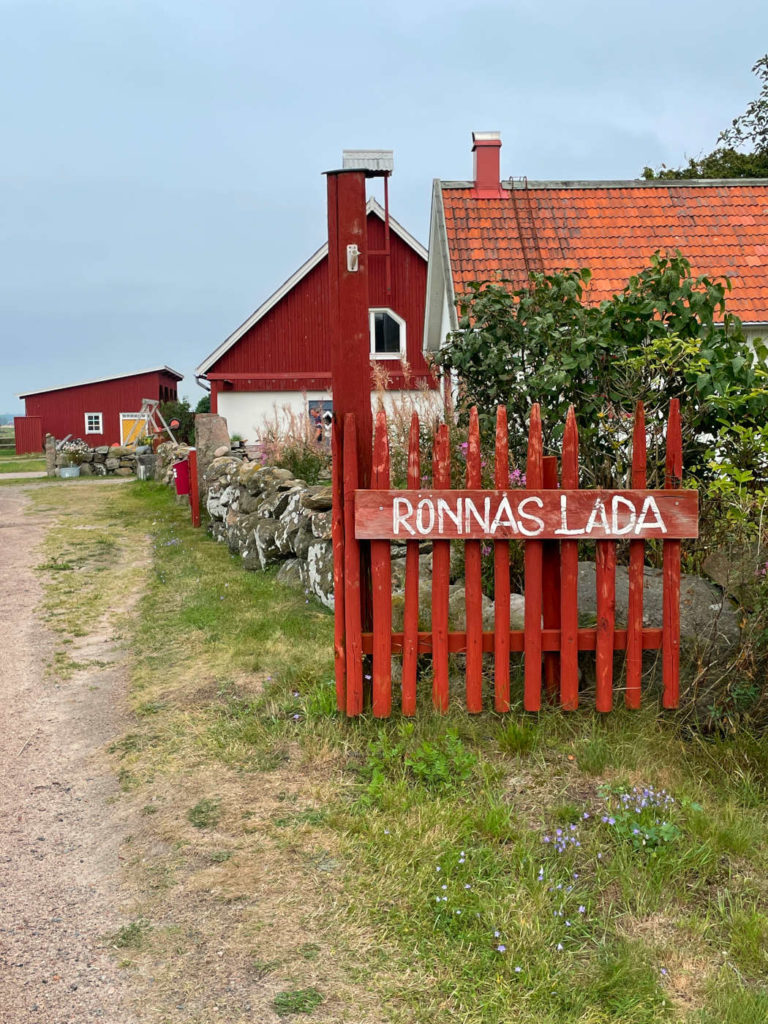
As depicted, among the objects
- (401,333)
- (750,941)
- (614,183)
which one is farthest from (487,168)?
(750,941)

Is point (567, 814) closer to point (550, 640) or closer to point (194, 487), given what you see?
point (550, 640)

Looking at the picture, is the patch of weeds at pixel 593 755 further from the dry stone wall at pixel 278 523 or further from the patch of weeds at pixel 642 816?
the dry stone wall at pixel 278 523

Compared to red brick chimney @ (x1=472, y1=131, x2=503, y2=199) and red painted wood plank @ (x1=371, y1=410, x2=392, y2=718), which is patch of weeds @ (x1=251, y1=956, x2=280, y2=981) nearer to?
red painted wood plank @ (x1=371, y1=410, x2=392, y2=718)

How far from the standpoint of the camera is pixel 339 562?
4.59 metres

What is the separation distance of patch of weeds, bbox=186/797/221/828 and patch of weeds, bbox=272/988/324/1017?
1.14 metres

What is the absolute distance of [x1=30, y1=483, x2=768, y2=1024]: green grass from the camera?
2.77m

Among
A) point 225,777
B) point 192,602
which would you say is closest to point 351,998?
point 225,777

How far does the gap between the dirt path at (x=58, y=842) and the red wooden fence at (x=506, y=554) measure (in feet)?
4.51

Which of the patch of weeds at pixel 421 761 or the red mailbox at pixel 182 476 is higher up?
the red mailbox at pixel 182 476

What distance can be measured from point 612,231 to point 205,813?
14.3m

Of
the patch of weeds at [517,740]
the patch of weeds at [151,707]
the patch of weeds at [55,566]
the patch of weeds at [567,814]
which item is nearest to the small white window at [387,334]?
the patch of weeds at [55,566]

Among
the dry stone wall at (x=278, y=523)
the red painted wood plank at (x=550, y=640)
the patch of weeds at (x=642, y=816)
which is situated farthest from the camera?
the dry stone wall at (x=278, y=523)

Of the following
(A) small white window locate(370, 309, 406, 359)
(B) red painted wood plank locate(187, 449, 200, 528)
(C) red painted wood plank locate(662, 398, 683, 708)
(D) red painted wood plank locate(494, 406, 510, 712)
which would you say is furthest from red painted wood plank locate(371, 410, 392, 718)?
(A) small white window locate(370, 309, 406, 359)

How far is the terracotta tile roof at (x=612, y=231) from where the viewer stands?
1493 centimetres
